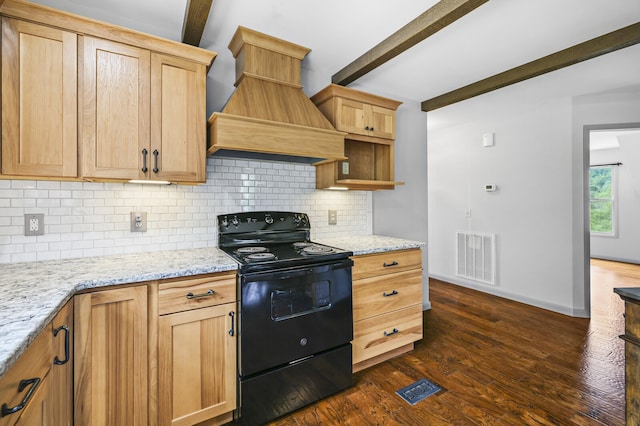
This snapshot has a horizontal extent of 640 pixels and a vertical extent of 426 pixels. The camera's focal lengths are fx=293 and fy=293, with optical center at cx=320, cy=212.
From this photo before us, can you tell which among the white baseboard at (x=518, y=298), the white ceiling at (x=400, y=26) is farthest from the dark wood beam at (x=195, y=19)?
the white baseboard at (x=518, y=298)

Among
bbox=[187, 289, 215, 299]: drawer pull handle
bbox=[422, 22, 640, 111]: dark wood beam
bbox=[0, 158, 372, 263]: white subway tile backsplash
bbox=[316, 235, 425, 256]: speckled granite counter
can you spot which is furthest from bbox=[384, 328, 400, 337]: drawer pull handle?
bbox=[422, 22, 640, 111]: dark wood beam

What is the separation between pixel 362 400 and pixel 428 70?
2.80m

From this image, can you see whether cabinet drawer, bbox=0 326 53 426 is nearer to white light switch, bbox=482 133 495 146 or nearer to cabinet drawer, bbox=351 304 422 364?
cabinet drawer, bbox=351 304 422 364

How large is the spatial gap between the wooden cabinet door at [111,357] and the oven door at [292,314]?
0.49 metres

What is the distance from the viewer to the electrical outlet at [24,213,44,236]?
1.72 metres

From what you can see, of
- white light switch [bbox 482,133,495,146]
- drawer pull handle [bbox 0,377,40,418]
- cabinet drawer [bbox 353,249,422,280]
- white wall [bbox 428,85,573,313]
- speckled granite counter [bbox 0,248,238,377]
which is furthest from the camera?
white light switch [bbox 482,133,495,146]

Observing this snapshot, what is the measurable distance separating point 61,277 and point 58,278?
2 centimetres

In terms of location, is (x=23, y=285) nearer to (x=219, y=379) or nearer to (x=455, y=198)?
(x=219, y=379)

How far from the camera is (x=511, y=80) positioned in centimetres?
275

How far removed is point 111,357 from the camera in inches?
55.4

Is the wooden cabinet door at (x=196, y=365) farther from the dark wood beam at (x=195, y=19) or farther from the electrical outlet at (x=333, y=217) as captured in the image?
the dark wood beam at (x=195, y=19)

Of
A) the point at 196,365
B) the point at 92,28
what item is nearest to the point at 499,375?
the point at 196,365

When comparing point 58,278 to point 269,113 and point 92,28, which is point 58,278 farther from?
point 269,113

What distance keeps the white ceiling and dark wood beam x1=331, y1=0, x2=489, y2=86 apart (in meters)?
0.05
